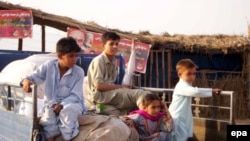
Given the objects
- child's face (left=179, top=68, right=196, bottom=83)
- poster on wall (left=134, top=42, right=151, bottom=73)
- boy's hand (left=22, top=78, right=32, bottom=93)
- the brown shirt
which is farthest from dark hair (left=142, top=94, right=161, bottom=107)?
poster on wall (left=134, top=42, right=151, bottom=73)

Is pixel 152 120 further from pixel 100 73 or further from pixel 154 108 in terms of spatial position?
pixel 100 73

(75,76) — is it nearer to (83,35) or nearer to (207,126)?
(207,126)

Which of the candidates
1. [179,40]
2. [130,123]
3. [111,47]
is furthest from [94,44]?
[130,123]

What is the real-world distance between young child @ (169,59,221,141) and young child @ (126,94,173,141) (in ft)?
0.76

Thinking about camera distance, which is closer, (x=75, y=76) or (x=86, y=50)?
(x=75, y=76)

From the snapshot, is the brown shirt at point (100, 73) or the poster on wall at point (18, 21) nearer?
the brown shirt at point (100, 73)

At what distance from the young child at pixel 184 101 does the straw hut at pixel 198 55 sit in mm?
7284

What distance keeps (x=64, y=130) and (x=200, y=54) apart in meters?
10.6

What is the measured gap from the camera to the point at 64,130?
10.4 feet

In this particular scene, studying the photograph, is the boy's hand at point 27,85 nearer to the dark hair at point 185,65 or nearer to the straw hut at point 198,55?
the dark hair at point 185,65

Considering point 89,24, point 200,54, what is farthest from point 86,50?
point 200,54

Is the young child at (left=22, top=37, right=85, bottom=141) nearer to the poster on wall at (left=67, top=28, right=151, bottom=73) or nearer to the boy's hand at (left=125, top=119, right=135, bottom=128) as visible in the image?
the boy's hand at (left=125, top=119, right=135, bottom=128)

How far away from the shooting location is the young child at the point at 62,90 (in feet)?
10.5

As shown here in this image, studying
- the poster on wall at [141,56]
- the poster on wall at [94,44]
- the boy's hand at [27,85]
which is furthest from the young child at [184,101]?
the poster on wall at [141,56]
